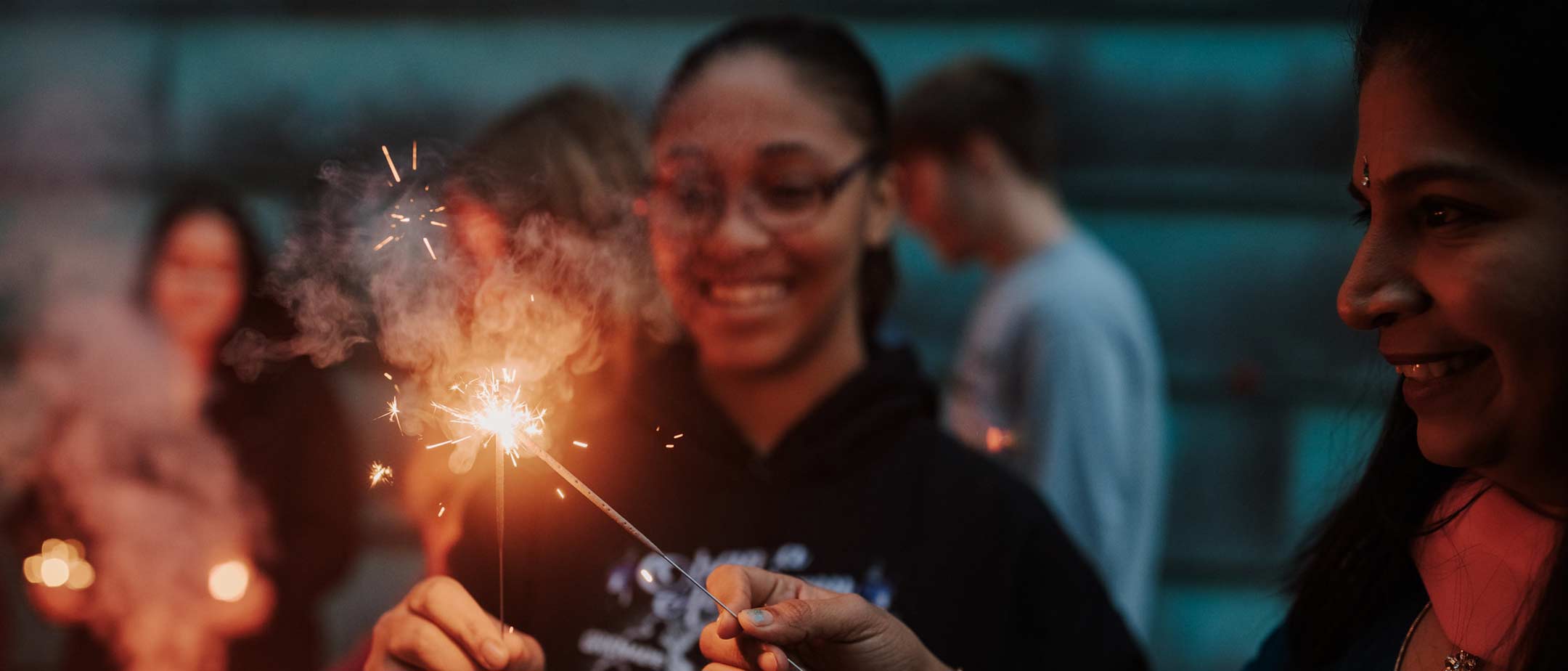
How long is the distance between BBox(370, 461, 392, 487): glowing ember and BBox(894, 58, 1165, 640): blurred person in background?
159 centimetres

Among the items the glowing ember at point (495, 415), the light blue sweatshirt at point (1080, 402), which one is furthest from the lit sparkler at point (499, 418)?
the light blue sweatshirt at point (1080, 402)

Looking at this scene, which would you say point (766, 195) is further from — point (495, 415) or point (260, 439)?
point (260, 439)

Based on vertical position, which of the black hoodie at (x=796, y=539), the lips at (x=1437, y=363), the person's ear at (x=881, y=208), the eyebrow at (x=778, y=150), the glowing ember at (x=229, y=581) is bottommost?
the glowing ember at (x=229, y=581)

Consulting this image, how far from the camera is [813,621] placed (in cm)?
99

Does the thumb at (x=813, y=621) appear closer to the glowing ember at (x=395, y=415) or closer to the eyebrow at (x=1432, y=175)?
the glowing ember at (x=395, y=415)

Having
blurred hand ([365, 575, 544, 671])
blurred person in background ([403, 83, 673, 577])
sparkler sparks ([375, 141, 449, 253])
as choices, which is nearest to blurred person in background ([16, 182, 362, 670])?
blurred person in background ([403, 83, 673, 577])

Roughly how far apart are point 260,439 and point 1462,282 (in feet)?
7.27

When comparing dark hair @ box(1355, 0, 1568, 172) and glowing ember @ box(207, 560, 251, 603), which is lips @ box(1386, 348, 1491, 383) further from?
glowing ember @ box(207, 560, 251, 603)

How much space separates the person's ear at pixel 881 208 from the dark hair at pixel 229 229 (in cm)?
132

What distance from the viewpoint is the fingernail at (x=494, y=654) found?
1.07 meters

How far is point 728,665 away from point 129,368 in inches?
95.6

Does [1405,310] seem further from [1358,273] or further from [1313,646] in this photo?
[1313,646]

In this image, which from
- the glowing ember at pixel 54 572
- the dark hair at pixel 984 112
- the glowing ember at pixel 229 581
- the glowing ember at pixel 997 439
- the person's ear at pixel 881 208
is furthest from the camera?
the dark hair at pixel 984 112

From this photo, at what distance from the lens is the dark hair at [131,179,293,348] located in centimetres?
249
